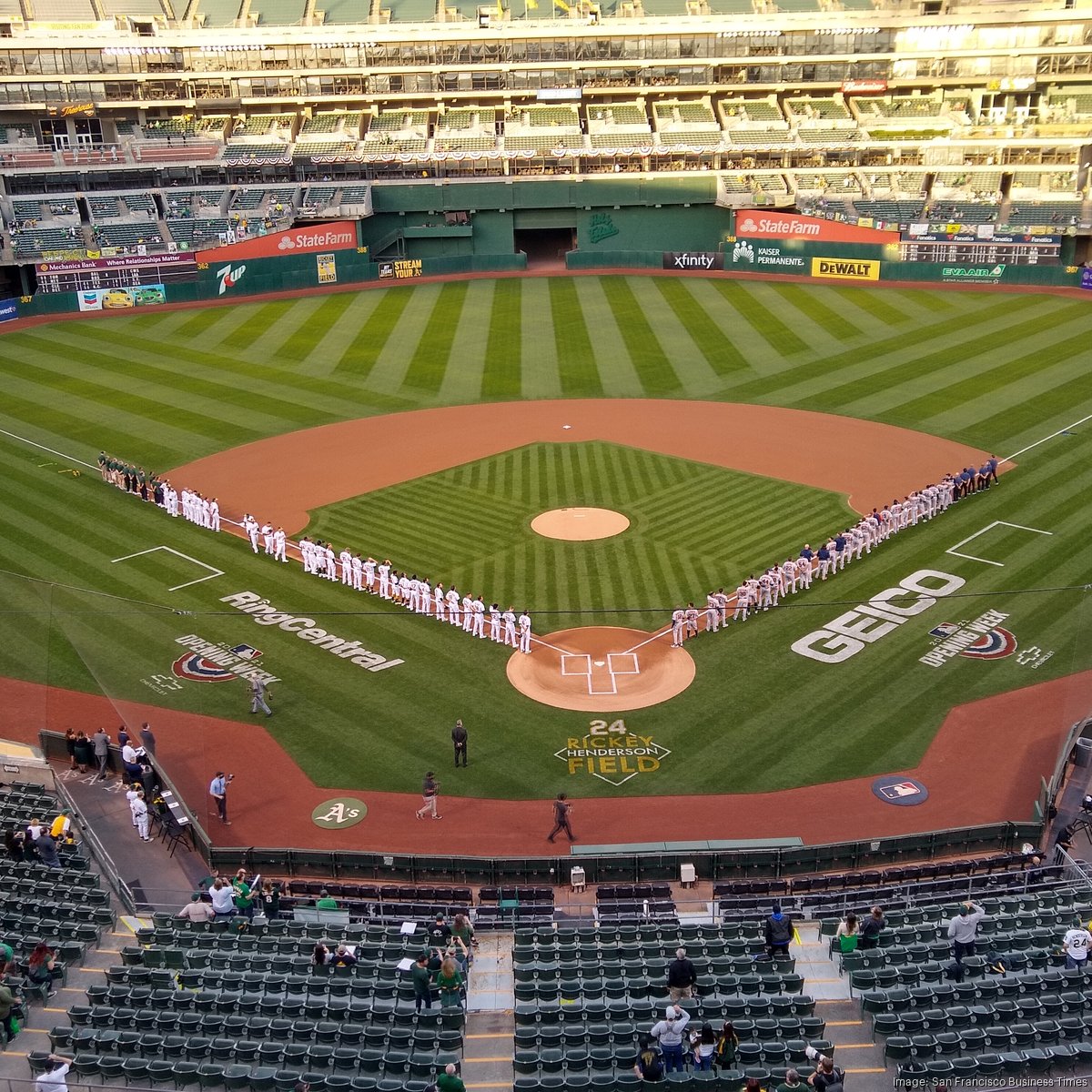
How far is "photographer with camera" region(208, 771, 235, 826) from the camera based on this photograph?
18.5 m

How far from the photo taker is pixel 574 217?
6825cm

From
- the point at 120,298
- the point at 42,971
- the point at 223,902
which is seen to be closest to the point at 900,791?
the point at 223,902

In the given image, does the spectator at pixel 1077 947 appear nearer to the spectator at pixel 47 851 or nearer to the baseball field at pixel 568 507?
the baseball field at pixel 568 507

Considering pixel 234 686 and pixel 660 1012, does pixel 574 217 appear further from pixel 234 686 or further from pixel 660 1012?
pixel 660 1012

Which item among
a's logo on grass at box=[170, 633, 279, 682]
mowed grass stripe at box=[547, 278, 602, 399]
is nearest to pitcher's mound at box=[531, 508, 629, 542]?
a's logo on grass at box=[170, 633, 279, 682]

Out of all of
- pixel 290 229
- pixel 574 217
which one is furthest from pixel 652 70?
pixel 290 229

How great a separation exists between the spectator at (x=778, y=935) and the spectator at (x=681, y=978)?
1.67 m

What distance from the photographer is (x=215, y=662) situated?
23812mm

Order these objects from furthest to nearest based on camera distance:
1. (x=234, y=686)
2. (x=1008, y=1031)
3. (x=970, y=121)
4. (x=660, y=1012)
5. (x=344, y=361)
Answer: (x=970, y=121) → (x=344, y=361) → (x=234, y=686) → (x=660, y=1012) → (x=1008, y=1031)

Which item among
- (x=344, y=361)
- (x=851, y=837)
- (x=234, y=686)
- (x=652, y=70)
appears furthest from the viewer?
(x=652, y=70)

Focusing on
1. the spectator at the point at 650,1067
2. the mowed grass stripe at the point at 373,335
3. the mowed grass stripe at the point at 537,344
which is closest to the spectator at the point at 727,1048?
the spectator at the point at 650,1067

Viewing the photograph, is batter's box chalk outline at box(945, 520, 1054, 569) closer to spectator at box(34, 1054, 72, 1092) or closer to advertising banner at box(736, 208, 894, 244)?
spectator at box(34, 1054, 72, 1092)

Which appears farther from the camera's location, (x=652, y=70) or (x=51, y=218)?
(x=652, y=70)

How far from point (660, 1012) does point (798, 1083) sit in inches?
87.9
